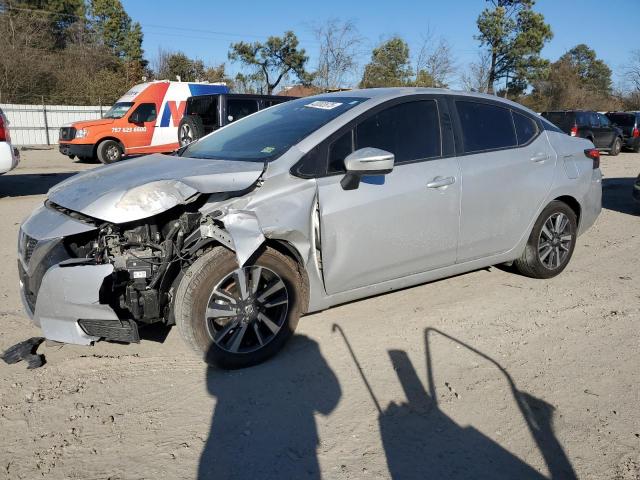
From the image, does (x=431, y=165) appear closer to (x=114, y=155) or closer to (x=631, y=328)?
(x=631, y=328)

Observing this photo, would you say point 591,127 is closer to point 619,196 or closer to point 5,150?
point 619,196

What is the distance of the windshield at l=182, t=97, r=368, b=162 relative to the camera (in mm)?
3771

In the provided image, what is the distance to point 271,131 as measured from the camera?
4.09m

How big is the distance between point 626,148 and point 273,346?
2545 cm

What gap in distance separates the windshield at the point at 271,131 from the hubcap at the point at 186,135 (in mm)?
3473

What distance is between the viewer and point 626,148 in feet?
79.4

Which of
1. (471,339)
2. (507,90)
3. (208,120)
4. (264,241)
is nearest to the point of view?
(264,241)

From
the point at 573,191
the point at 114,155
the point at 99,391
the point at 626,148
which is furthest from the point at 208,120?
the point at 626,148

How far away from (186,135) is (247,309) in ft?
17.6

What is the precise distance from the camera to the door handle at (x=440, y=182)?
13.1ft

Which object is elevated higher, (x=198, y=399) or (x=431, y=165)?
(x=431, y=165)

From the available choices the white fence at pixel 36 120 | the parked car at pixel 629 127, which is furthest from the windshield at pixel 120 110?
the parked car at pixel 629 127

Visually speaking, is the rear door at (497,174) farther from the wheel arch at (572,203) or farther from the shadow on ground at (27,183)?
the shadow on ground at (27,183)

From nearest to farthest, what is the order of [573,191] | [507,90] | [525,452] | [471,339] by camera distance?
[525,452] < [471,339] < [573,191] < [507,90]
